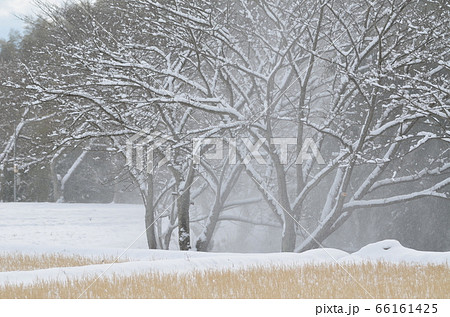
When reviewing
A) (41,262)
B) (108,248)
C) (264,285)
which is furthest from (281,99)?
(264,285)

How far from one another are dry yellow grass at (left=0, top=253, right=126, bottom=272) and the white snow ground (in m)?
0.82

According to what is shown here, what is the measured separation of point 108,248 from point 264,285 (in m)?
9.83

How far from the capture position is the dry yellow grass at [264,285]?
755 centimetres

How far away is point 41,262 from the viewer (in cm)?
1366

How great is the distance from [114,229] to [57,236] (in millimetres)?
2264

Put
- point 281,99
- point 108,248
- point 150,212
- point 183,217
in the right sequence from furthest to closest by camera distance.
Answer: point 150,212, point 281,99, point 108,248, point 183,217

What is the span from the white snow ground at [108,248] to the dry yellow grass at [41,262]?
0.82 metres

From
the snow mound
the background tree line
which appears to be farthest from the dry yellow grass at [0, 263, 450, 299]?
the background tree line

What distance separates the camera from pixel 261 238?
79.9 ft

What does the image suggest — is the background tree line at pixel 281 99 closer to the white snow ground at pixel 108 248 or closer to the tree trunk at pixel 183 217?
the tree trunk at pixel 183 217

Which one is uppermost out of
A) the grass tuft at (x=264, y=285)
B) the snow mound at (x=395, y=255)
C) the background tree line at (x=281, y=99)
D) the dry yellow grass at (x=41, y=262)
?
the background tree line at (x=281, y=99)
